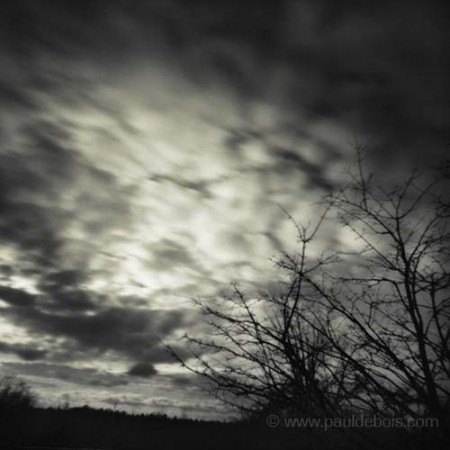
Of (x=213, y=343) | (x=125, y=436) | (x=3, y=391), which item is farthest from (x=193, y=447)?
(x=213, y=343)

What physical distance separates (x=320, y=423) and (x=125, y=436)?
40.1m

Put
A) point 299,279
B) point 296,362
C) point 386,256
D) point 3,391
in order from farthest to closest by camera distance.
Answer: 1. point 3,391
2. point 386,256
3. point 299,279
4. point 296,362

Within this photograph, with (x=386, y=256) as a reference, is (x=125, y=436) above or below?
below

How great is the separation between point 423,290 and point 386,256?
0.38 metres

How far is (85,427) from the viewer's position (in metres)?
35.2

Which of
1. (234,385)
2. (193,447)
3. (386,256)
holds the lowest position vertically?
(193,447)

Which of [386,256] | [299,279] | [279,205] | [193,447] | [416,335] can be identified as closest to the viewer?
[416,335]

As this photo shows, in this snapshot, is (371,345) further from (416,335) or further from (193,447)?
(193,447)

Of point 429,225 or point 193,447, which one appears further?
point 193,447

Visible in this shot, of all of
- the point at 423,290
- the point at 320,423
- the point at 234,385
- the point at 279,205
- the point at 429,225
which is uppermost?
the point at 279,205

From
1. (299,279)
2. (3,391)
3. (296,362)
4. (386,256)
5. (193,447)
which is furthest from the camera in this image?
(3,391)

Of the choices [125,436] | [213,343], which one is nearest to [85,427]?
[125,436]

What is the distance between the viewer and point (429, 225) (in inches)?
116

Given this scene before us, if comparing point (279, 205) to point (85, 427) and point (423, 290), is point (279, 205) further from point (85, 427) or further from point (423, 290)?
point (85, 427)
